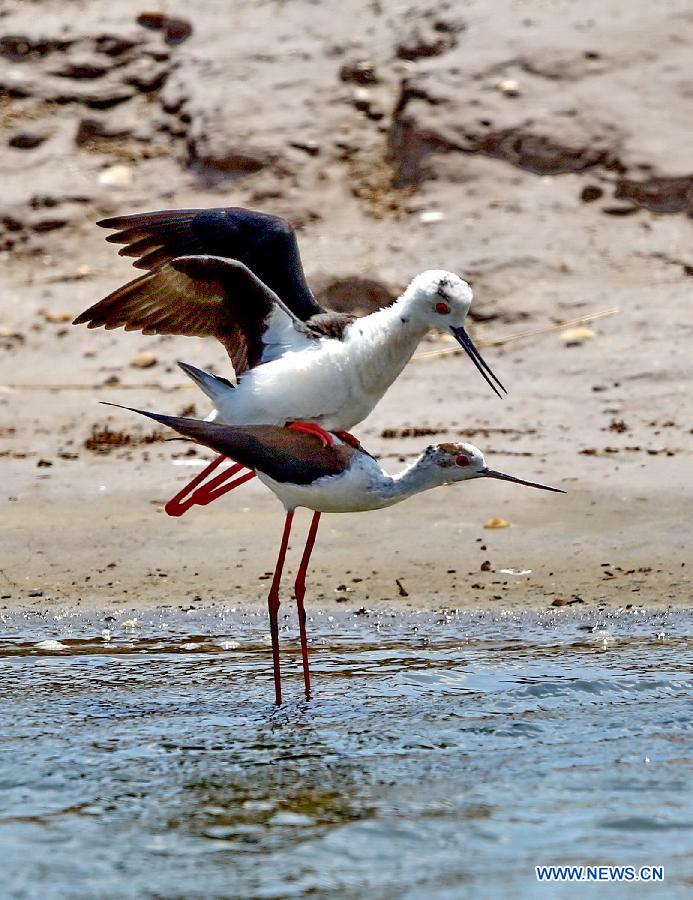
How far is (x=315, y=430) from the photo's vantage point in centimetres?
660

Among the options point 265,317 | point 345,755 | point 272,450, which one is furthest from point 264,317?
point 345,755

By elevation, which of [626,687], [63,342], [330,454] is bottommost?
[63,342]

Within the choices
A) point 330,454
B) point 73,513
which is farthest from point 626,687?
point 73,513

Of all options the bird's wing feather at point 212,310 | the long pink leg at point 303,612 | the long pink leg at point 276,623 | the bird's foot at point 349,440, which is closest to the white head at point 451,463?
the bird's foot at point 349,440

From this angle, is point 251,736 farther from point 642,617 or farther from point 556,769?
point 642,617

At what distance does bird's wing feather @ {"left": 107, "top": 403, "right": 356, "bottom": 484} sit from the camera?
20.9ft

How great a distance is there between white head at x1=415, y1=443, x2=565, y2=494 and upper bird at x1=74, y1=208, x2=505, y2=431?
53 centimetres

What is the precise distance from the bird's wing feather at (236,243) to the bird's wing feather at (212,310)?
245mm

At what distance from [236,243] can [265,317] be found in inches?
21.2

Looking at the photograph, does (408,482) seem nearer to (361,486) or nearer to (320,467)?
(361,486)

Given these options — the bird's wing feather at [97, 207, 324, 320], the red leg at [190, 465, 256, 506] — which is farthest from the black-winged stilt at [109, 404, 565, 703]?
the bird's wing feather at [97, 207, 324, 320]

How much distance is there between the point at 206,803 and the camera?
5.38 meters

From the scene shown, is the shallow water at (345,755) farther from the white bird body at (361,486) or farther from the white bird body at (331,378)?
the white bird body at (331,378)

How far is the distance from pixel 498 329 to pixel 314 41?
3.90 meters
